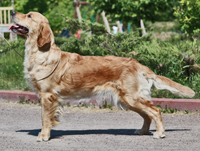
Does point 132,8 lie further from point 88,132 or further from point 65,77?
point 65,77

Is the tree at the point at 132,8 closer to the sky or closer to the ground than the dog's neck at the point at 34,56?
closer to the sky

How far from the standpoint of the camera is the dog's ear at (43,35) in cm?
543

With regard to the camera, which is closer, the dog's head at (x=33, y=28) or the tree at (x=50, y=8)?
the dog's head at (x=33, y=28)

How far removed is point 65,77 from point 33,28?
2.79 ft

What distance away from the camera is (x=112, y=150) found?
493 centimetres

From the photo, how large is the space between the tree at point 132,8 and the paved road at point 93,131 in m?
4.15

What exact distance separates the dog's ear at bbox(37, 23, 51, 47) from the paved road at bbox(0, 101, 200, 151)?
1.44 m

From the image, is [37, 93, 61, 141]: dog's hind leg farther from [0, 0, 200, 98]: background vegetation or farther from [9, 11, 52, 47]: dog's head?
[0, 0, 200, 98]: background vegetation

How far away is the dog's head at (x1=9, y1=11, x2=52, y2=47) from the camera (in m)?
5.43

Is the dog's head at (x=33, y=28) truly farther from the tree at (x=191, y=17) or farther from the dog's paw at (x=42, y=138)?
the tree at (x=191, y=17)

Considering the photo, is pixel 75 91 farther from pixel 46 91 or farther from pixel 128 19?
pixel 128 19

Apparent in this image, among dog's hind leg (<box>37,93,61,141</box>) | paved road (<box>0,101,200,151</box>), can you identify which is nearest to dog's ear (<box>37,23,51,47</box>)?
dog's hind leg (<box>37,93,61,141</box>)

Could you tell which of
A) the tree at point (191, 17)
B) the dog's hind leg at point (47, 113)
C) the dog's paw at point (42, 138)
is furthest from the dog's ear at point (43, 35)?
the tree at point (191, 17)

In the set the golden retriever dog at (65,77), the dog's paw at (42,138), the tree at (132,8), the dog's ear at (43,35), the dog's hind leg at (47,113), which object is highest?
the tree at (132,8)
